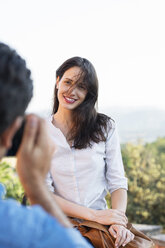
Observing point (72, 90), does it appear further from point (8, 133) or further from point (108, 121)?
point (8, 133)

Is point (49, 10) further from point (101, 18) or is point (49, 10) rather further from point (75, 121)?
point (75, 121)

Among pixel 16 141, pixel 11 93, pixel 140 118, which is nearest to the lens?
pixel 11 93

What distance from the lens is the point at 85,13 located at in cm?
2250

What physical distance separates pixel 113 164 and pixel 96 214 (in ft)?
1.11

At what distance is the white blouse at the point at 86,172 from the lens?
2.12m

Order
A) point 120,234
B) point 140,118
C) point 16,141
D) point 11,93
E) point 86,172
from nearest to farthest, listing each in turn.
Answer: point 11,93 < point 16,141 < point 120,234 < point 86,172 < point 140,118

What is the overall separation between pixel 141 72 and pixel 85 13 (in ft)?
16.9

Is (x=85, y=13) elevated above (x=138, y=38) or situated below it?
above

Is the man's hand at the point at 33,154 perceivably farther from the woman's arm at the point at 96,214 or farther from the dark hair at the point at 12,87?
the woman's arm at the point at 96,214

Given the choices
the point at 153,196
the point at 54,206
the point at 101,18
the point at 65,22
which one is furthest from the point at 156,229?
the point at 65,22

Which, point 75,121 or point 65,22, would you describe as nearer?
point 75,121

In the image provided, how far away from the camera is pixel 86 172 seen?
2.13 meters

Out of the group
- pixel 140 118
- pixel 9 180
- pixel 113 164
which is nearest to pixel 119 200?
pixel 113 164

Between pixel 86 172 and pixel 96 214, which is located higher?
pixel 86 172
